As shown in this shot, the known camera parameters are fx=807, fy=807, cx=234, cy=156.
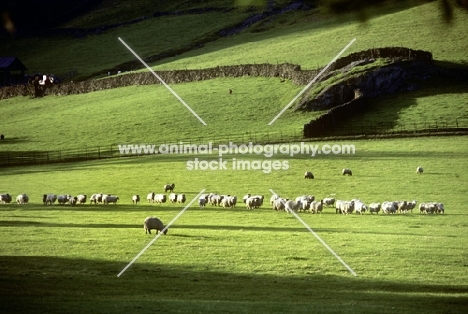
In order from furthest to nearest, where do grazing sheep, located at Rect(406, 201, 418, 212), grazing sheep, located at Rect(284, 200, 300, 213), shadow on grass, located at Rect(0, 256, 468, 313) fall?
grazing sheep, located at Rect(284, 200, 300, 213), grazing sheep, located at Rect(406, 201, 418, 212), shadow on grass, located at Rect(0, 256, 468, 313)

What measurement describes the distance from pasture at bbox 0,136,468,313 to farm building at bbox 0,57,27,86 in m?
73.3

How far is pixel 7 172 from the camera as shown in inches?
2557

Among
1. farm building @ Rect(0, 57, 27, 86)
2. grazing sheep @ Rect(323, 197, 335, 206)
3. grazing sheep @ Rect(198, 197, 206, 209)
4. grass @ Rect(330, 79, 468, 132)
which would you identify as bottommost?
grazing sheep @ Rect(323, 197, 335, 206)

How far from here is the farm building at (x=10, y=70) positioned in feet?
405

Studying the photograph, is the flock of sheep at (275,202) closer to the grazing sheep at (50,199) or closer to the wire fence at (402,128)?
the grazing sheep at (50,199)

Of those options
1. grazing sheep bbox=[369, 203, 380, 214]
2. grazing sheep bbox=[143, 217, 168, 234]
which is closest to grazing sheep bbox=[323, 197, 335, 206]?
grazing sheep bbox=[369, 203, 380, 214]

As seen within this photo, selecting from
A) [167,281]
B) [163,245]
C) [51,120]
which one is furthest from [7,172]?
[167,281]


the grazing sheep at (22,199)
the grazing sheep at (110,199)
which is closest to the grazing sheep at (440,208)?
the grazing sheep at (110,199)

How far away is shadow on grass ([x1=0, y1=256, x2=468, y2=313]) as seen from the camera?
1872 centimetres

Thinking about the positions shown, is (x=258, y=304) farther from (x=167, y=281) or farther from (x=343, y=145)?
(x=343, y=145)

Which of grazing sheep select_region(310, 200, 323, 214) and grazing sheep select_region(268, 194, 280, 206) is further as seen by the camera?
grazing sheep select_region(268, 194, 280, 206)

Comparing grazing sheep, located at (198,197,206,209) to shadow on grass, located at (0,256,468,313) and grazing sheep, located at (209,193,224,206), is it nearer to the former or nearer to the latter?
grazing sheep, located at (209,193,224,206)

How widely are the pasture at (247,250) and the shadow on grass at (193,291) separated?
43mm

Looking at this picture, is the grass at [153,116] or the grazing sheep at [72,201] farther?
the grass at [153,116]
